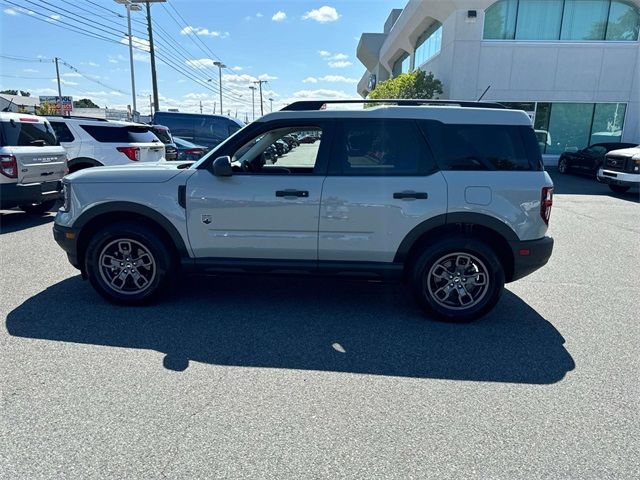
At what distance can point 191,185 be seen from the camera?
3.96 metres

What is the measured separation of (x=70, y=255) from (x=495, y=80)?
68.8ft

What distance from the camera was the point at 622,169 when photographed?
12477 millimetres

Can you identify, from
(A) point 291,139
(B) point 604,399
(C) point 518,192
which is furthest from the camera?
(A) point 291,139

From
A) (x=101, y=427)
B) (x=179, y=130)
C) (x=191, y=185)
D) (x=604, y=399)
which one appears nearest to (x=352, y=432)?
(x=101, y=427)

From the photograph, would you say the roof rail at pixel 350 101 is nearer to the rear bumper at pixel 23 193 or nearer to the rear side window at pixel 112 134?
the rear bumper at pixel 23 193

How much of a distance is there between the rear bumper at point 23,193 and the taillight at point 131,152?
6.46 ft

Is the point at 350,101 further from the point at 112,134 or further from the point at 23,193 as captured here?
the point at 112,134

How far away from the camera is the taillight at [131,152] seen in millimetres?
9305

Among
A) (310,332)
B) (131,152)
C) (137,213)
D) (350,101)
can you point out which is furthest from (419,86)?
(310,332)

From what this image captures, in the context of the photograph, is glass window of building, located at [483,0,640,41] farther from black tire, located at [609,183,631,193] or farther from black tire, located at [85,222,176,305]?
black tire, located at [85,222,176,305]

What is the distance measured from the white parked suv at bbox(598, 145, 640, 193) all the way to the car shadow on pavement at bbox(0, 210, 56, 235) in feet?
47.8

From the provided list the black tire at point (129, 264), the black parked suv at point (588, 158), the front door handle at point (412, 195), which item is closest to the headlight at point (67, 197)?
the black tire at point (129, 264)

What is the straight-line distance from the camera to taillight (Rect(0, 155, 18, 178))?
6891 mm

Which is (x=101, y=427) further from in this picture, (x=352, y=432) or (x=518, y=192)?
(x=518, y=192)
